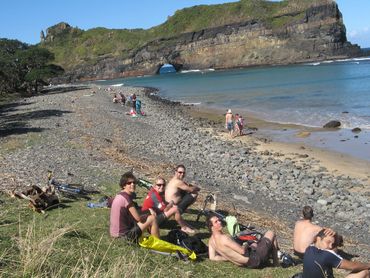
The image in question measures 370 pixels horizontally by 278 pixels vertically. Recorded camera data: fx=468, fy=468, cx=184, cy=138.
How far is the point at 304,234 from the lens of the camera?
8828 mm

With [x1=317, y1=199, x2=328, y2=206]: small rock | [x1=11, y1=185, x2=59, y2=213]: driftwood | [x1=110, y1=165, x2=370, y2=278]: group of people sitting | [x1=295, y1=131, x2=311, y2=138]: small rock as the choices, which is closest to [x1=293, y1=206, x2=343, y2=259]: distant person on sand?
[x1=110, y1=165, x2=370, y2=278]: group of people sitting

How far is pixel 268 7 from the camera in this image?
16625 cm

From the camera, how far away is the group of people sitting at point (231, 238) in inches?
242

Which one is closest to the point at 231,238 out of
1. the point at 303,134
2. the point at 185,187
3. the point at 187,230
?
the point at 187,230

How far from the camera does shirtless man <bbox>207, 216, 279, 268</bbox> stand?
7.75m

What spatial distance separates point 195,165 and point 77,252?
12019 millimetres

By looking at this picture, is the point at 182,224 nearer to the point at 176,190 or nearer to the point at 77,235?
the point at 176,190

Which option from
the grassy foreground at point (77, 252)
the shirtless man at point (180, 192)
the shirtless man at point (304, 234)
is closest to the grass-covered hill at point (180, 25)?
the shirtless man at point (180, 192)

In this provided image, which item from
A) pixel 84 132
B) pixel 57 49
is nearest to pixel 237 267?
pixel 84 132

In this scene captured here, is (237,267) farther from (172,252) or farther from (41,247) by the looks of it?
(41,247)

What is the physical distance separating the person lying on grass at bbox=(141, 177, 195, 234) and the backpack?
0.86m

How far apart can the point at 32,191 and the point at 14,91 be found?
2295 inches

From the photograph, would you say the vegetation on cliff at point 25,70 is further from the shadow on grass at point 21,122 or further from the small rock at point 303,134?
the small rock at point 303,134

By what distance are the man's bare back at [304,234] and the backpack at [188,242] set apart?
1.83 m
